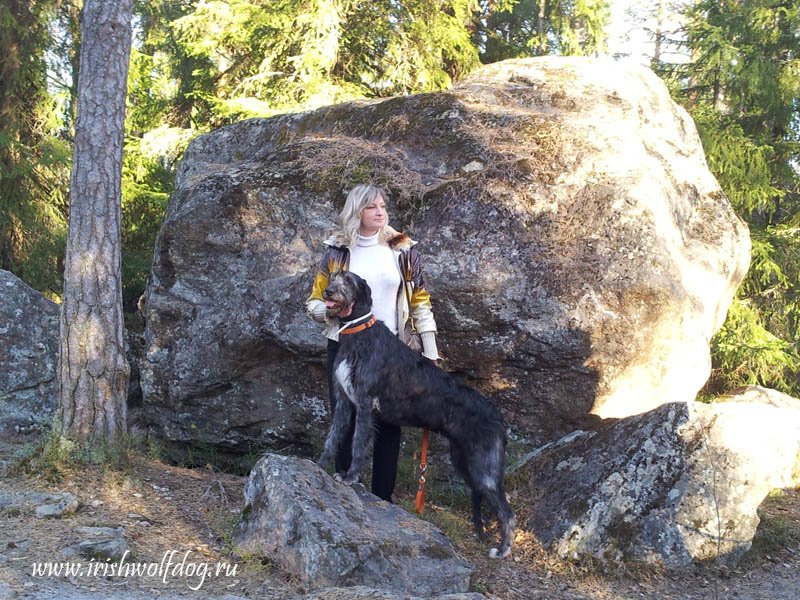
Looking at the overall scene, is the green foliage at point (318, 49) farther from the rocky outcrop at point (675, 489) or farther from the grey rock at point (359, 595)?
the grey rock at point (359, 595)

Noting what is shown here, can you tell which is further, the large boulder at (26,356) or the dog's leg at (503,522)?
the large boulder at (26,356)

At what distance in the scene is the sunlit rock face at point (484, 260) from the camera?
652cm

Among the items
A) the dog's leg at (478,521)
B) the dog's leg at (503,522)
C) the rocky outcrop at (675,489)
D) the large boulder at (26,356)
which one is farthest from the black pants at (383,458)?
the large boulder at (26,356)

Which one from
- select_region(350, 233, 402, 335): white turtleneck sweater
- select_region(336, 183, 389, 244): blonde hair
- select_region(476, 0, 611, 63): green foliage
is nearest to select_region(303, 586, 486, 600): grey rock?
select_region(350, 233, 402, 335): white turtleneck sweater

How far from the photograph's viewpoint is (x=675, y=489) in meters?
5.19

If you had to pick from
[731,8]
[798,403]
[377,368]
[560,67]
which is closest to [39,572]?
[377,368]

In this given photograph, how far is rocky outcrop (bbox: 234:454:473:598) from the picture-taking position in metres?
4.26

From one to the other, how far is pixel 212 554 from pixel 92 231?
2.90 m

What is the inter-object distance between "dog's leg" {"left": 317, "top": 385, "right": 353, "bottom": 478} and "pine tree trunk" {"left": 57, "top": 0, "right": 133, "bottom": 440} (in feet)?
6.97

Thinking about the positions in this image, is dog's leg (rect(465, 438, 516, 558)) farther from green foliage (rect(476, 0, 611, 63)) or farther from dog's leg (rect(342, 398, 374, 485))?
green foliage (rect(476, 0, 611, 63))

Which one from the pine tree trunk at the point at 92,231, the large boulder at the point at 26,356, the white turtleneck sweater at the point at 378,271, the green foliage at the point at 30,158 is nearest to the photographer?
the white turtleneck sweater at the point at 378,271

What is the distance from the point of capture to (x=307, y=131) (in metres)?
8.13

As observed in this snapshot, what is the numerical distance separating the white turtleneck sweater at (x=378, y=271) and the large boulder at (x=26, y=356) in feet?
15.6

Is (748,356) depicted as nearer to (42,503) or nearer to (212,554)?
(212,554)
